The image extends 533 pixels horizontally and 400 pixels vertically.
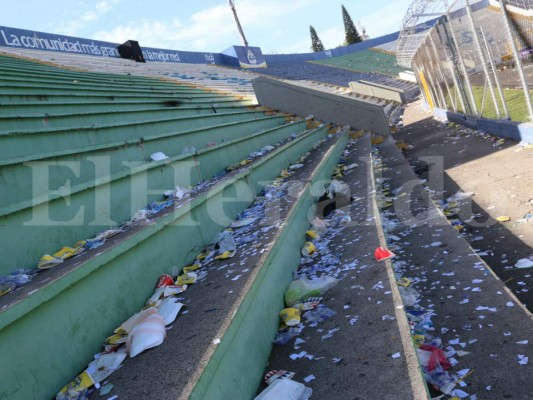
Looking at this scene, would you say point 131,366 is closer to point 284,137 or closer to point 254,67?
point 284,137

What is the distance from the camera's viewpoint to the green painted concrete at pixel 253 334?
1.67 metres

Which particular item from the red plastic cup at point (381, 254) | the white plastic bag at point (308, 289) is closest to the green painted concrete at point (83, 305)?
the white plastic bag at point (308, 289)

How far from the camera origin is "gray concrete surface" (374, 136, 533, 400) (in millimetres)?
1941

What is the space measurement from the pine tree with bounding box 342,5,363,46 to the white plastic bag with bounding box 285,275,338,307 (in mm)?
58270

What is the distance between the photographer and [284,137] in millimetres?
8367

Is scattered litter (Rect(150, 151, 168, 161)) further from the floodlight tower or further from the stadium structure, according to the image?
the floodlight tower

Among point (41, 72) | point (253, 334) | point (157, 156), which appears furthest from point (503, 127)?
point (41, 72)

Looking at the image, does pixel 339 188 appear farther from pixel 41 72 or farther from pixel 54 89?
pixel 41 72

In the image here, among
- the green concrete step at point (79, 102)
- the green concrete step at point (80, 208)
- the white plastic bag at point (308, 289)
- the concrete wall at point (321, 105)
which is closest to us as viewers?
the green concrete step at point (80, 208)

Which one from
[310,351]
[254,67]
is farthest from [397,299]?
[254,67]

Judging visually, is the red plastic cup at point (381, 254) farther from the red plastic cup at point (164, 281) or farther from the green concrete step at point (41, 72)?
the green concrete step at point (41, 72)

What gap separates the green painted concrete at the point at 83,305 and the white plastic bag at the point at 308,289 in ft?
2.59

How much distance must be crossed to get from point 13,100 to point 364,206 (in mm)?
4075

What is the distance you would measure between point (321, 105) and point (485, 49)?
410cm
